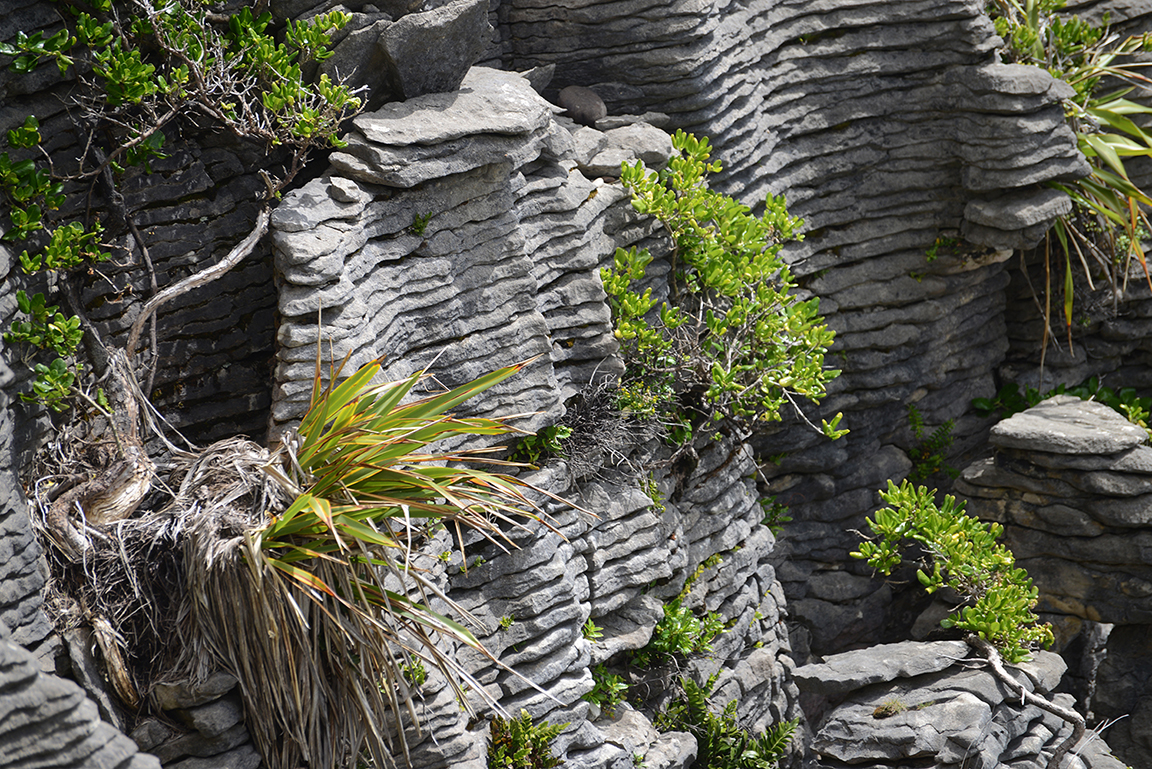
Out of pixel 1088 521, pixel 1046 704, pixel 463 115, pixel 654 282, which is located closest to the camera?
pixel 463 115

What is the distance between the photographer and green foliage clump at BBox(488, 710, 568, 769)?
4.91m

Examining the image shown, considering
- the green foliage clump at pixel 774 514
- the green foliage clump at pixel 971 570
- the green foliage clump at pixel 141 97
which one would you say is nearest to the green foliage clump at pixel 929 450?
the green foliage clump at pixel 774 514

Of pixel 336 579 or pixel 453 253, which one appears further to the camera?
pixel 453 253

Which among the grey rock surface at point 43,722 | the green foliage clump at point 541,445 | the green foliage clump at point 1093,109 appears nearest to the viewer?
the grey rock surface at point 43,722

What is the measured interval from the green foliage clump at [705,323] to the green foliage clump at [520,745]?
6.42ft

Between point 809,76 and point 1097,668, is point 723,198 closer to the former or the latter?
point 809,76

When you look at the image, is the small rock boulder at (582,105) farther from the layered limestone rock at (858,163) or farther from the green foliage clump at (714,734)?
the green foliage clump at (714,734)

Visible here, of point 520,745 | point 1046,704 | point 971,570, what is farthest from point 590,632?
point 1046,704

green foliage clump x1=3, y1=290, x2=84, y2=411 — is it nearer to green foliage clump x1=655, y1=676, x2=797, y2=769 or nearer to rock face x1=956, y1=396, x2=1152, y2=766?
green foliage clump x1=655, y1=676, x2=797, y2=769

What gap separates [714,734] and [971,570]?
6.41 feet

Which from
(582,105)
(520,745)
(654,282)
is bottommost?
(520,745)

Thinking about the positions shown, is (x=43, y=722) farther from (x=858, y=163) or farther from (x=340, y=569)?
(x=858, y=163)

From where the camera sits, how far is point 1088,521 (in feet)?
23.5

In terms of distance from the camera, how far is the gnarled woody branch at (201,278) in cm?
442
